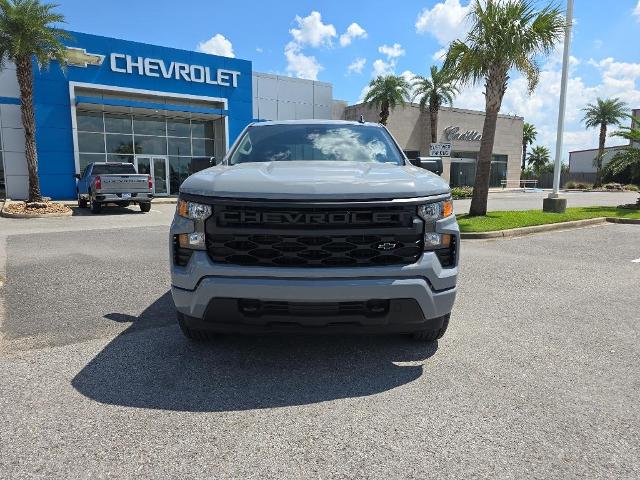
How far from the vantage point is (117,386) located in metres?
3.00

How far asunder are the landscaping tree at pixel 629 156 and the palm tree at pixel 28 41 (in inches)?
899

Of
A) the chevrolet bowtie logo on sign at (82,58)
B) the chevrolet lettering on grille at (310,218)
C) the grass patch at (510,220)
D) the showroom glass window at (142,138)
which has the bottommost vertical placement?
the grass patch at (510,220)

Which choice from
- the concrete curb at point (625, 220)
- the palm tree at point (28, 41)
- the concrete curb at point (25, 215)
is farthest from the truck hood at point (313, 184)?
the palm tree at point (28, 41)

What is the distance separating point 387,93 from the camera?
35.7 m

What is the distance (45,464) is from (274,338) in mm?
1896

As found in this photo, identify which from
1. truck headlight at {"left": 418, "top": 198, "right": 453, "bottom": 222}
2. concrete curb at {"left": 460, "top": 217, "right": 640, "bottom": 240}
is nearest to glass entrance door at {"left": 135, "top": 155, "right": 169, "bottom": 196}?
concrete curb at {"left": 460, "top": 217, "right": 640, "bottom": 240}

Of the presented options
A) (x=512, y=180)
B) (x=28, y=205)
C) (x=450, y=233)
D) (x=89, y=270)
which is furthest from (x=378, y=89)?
(x=450, y=233)

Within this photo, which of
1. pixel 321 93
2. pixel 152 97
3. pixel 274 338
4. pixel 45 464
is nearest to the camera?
pixel 45 464

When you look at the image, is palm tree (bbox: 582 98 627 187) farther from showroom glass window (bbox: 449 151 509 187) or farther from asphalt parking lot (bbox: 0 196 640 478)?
asphalt parking lot (bbox: 0 196 640 478)

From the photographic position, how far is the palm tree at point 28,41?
16.6 meters

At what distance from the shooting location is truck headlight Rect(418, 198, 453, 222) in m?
3.04

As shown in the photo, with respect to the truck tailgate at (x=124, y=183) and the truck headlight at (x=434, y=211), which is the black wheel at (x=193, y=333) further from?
the truck tailgate at (x=124, y=183)

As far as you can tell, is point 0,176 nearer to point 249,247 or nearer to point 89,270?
point 89,270

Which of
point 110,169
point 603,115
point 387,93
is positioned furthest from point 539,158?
point 110,169
